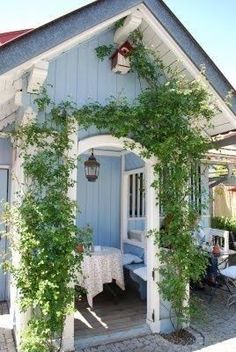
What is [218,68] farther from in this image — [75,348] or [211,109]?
[75,348]

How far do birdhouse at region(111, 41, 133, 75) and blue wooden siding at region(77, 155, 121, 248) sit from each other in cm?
329

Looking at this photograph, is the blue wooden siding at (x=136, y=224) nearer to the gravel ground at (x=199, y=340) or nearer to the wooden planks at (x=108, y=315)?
the wooden planks at (x=108, y=315)

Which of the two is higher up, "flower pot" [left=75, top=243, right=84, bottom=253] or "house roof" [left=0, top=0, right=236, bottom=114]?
"house roof" [left=0, top=0, right=236, bottom=114]

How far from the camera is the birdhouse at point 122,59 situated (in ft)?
16.6

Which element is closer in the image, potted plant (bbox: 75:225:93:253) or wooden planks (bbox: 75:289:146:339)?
potted plant (bbox: 75:225:93:253)

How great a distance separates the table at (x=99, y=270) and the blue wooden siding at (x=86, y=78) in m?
2.69

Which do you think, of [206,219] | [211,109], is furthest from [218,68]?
[206,219]

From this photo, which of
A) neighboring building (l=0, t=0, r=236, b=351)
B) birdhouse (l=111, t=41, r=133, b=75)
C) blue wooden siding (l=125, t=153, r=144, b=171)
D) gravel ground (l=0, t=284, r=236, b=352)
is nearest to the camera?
neighboring building (l=0, t=0, r=236, b=351)

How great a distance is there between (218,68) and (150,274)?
11.5 feet

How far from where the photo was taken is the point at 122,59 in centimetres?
509

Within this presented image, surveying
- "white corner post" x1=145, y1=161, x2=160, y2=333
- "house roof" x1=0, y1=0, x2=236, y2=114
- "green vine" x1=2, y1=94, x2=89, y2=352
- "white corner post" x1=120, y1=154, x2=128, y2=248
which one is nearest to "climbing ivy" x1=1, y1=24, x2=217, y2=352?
"green vine" x1=2, y1=94, x2=89, y2=352

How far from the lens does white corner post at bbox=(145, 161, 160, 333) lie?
5.28 meters

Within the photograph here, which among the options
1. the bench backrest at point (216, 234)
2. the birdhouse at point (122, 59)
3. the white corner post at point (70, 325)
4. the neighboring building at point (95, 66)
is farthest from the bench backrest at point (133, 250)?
the birdhouse at point (122, 59)

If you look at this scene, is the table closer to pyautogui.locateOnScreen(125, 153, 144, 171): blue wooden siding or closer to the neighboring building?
the neighboring building
